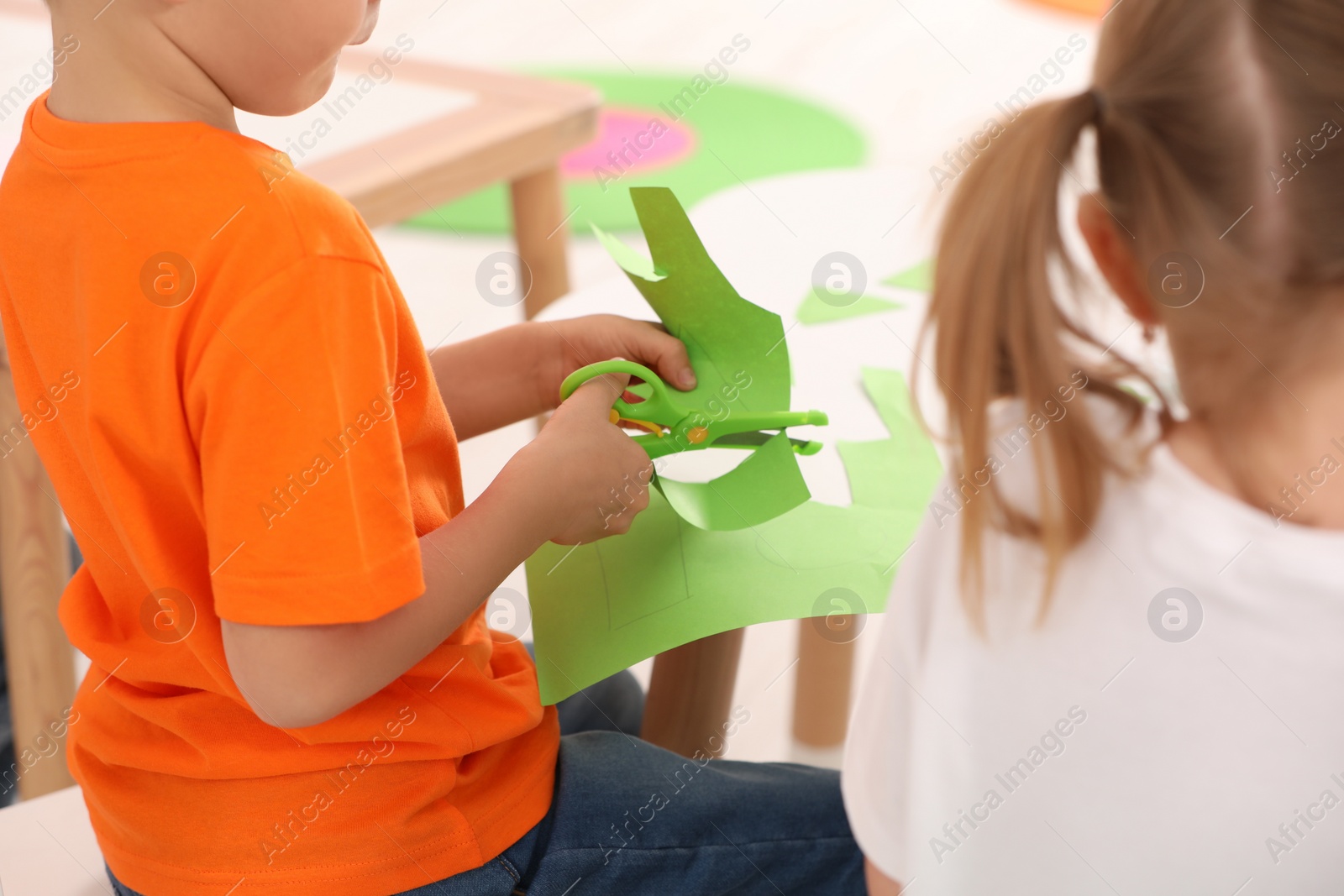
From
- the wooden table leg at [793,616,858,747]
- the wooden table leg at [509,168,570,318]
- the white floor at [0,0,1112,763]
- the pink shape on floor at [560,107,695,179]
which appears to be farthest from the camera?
the pink shape on floor at [560,107,695,179]

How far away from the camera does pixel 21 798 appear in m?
1.13

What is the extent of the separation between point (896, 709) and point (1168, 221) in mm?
217

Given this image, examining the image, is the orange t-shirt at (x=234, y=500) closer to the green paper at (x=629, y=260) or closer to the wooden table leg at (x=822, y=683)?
the green paper at (x=629, y=260)

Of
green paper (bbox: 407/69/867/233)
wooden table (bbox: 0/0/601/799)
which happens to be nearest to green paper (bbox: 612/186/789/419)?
wooden table (bbox: 0/0/601/799)

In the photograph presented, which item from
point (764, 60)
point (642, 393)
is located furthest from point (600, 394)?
point (764, 60)

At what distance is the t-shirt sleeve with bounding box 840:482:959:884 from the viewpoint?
489 mm

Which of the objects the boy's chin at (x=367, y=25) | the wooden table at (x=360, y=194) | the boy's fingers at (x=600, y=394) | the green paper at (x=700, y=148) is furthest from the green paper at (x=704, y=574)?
the green paper at (x=700, y=148)

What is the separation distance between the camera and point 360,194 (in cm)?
104

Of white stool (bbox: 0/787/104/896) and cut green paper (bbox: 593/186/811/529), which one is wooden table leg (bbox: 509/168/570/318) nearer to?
cut green paper (bbox: 593/186/811/529)

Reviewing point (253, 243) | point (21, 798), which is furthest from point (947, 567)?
point (21, 798)

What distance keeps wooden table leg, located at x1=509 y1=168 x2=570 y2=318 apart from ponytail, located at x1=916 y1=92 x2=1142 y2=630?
924 millimetres

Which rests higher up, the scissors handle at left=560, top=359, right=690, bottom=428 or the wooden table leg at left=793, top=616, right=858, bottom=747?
the scissors handle at left=560, top=359, right=690, bottom=428

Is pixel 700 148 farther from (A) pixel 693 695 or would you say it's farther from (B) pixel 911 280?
(A) pixel 693 695

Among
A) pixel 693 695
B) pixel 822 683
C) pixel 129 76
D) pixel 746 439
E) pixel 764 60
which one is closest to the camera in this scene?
pixel 129 76
